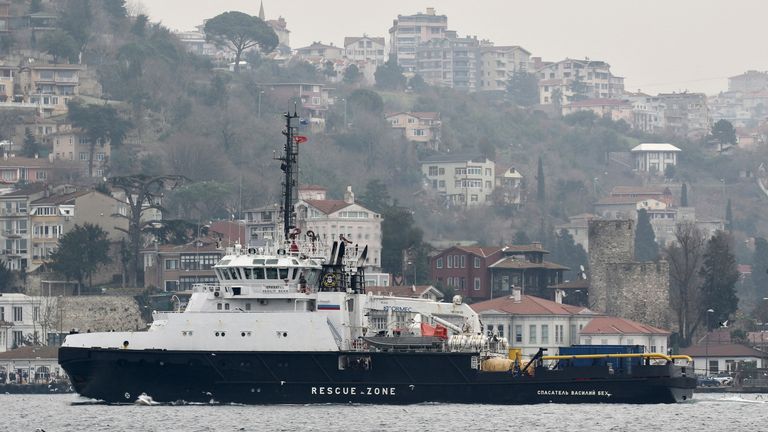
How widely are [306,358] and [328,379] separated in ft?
4.07

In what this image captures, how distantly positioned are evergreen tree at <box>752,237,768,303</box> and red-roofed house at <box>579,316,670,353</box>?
157 feet

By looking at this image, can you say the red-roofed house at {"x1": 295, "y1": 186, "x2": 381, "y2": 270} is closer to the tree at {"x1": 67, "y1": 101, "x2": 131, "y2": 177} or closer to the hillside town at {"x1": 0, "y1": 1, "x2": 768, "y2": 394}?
the hillside town at {"x1": 0, "y1": 1, "x2": 768, "y2": 394}

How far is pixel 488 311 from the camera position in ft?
374

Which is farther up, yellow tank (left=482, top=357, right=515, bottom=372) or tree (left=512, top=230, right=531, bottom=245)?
tree (left=512, top=230, right=531, bottom=245)

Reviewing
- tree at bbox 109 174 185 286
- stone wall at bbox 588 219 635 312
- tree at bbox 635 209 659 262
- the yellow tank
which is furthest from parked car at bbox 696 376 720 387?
tree at bbox 635 209 659 262

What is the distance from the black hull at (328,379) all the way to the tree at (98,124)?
295ft

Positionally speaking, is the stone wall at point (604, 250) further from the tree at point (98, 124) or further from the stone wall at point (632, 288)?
the tree at point (98, 124)

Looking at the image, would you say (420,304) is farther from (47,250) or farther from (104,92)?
(104,92)

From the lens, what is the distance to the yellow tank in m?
76.8

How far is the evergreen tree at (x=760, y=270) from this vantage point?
535 feet

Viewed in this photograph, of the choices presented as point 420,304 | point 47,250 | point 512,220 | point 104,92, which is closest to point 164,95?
point 104,92

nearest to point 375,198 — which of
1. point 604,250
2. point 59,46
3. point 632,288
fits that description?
point 604,250

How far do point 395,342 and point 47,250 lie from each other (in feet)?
210

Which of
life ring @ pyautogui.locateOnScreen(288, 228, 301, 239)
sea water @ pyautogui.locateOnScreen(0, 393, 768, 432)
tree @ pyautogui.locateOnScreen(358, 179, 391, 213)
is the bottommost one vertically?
sea water @ pyautogui.locateOnScreen(0, 393, 768, 432)
